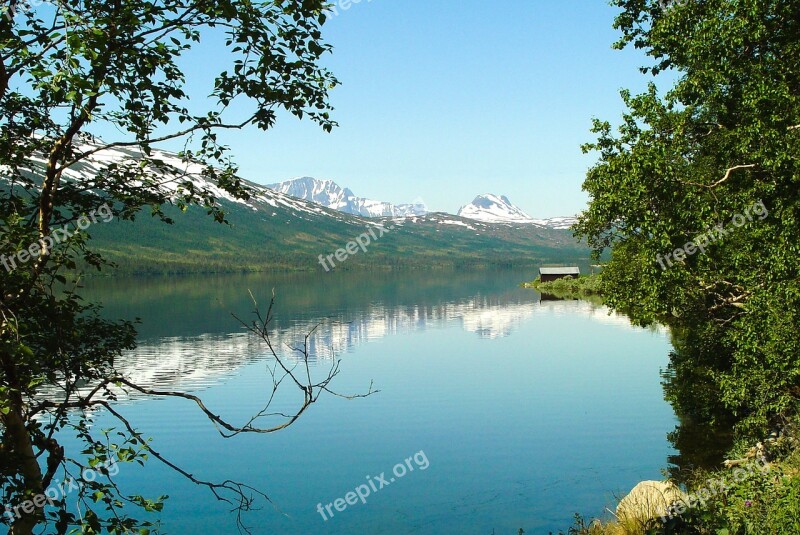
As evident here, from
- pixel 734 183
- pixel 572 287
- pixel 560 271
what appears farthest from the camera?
pixel 560 271

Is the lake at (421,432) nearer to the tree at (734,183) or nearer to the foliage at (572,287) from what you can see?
the tree at (734,183)

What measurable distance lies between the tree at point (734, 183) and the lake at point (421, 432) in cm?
824

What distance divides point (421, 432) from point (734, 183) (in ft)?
68.0

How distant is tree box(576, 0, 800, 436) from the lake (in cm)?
824

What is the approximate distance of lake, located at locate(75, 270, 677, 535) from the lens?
979 inches

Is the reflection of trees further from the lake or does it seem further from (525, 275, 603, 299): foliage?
(525, 275, 603, 299): foliage

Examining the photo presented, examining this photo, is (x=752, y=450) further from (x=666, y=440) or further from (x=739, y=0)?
(x=739, y=0)

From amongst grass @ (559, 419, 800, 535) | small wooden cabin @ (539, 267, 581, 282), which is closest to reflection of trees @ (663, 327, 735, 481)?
grass @ (559, 419, 800, 535)

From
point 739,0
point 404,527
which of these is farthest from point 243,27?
point 404,527

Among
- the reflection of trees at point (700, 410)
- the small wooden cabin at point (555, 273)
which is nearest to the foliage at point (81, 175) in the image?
the reflection of trees at point (700, 410)

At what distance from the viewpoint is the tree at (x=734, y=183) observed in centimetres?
1700

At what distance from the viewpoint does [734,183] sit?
65.6ft

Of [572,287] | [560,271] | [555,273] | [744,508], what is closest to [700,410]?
[744,508]

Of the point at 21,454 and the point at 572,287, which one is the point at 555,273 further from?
the point at 21,454
